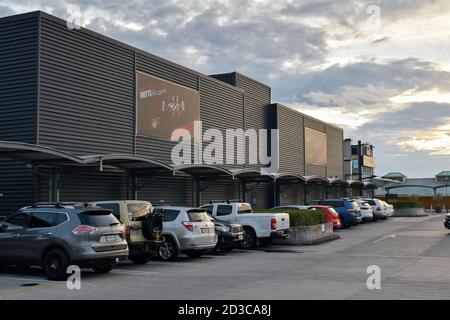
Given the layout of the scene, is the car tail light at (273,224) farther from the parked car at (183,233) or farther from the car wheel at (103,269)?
the car wheel at (103,269)

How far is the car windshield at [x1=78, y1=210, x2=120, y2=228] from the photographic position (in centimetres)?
1292

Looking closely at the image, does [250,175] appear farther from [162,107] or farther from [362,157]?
[362,157]

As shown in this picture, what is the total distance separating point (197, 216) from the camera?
16.9 m

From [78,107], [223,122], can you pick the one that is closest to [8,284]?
[78,107]

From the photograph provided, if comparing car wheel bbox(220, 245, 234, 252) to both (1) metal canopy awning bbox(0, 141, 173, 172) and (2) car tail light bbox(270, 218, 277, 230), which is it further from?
(1) metal canopy awning bbox(0, 141, 173, 172)

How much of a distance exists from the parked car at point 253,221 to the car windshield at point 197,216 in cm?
351

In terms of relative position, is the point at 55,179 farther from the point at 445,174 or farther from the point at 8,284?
the point at 445,174

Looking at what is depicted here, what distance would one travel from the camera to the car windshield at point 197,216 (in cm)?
1666

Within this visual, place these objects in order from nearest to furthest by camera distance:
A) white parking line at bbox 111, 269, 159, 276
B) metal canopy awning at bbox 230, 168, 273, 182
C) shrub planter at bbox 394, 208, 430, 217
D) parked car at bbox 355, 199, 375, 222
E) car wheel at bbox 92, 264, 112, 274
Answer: white parking line at bbox 111, 269, 159, 276, car wheel at bbox 92, 264, 112, 274, metal canopy awning at bbox 230, 168, 273, 182, parked car at bbox 355, 199, 375, 222, shrub planter at bbox 394, 208, 430, 217

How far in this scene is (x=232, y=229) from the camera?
18719 mm

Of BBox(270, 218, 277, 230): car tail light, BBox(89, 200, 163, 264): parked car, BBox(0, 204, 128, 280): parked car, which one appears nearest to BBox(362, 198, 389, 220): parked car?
BBox(270, 218, 277, 230): car tail light

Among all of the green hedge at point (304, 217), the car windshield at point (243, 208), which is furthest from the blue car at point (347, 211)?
the car windshield at point (243, 208)

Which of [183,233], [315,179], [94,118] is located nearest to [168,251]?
[183,233]
